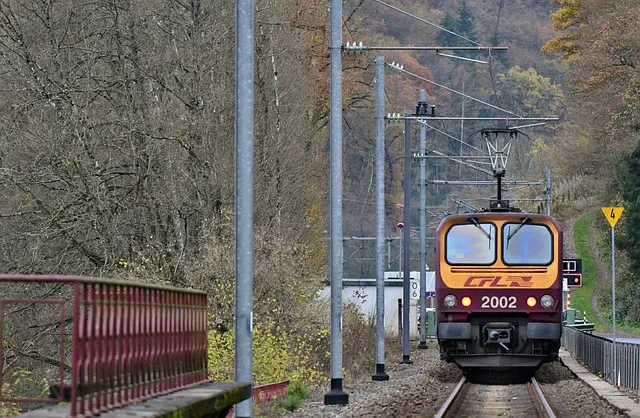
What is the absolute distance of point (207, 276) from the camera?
2656 cm

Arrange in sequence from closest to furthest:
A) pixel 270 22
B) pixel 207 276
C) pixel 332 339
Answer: pixel 332 339
pixel 207 276
pixel 270 22

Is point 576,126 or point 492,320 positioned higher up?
point 576,126

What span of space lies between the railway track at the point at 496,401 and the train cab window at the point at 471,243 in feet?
7.52

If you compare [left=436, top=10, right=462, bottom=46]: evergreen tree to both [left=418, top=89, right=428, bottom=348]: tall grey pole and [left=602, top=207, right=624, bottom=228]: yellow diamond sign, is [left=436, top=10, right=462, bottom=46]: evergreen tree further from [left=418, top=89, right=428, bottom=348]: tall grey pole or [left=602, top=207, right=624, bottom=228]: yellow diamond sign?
[left=602, top=207, right=624, bottom=228]: yellow diamond sign

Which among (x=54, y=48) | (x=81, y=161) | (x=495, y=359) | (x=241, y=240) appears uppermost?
(x=54, y=48)

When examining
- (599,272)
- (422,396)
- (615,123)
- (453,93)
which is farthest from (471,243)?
(453,93)

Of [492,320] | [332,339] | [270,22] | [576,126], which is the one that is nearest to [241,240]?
[332,339]

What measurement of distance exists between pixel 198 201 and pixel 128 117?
94.9 inches

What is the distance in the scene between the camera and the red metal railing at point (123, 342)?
25.3ft

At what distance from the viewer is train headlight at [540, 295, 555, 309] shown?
23172mm

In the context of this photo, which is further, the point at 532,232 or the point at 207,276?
the point at 207,276

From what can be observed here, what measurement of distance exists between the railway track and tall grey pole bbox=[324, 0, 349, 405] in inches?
77.8

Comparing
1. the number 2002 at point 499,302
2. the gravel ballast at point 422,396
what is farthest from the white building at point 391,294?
the number 2002 at point 499,302

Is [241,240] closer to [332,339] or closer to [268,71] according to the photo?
[332,339]
